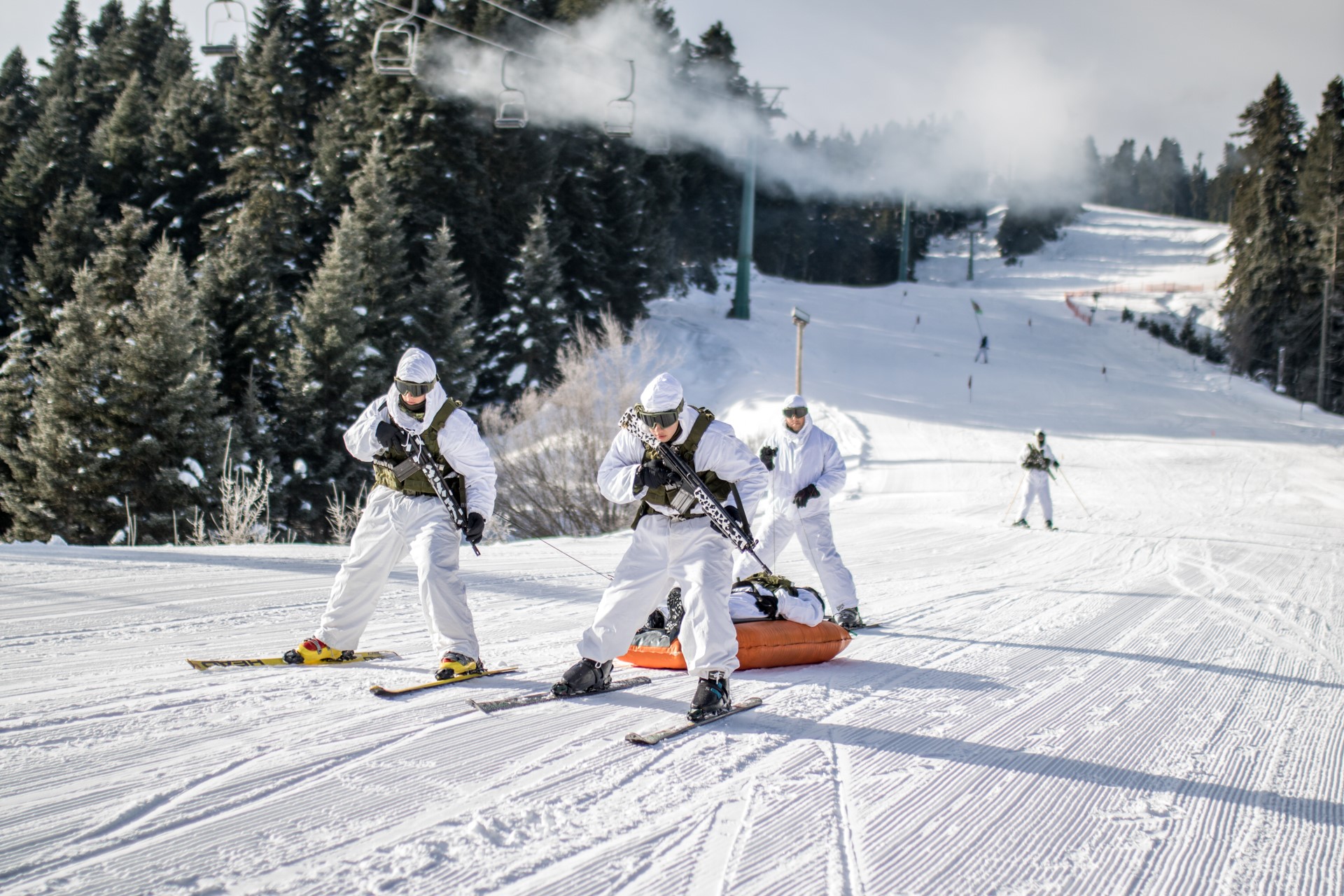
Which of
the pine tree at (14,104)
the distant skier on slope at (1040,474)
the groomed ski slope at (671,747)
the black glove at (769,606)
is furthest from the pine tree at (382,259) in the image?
the black glove at (769,606)

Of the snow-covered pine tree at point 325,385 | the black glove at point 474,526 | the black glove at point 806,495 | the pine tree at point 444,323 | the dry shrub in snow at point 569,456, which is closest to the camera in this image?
the black glove at point 474,526

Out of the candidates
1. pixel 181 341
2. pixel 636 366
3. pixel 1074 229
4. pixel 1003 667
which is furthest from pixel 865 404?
pixel 1074 229

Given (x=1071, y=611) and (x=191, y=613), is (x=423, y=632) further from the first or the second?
(x=1071, y=611)

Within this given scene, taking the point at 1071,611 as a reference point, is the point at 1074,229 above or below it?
above

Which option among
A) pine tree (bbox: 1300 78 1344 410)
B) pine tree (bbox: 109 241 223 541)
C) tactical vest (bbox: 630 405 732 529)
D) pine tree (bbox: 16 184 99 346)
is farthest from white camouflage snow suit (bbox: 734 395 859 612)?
pine tree (bbox: 1300 78 1344 410)

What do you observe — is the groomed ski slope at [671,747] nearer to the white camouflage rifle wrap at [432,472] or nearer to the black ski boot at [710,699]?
the black ski boot at [710,699]

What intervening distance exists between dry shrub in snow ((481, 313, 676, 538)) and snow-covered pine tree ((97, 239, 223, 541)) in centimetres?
668

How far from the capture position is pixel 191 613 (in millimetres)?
7121

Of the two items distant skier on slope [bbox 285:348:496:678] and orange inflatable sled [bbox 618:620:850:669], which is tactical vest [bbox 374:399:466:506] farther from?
orange inflatable sled [bbox 618:620:850:669]

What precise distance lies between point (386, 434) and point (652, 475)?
1.68 metres

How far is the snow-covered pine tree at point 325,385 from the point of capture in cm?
2652

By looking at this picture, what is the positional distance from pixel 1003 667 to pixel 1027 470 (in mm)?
12183

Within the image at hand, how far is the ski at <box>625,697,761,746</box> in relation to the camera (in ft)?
14.5

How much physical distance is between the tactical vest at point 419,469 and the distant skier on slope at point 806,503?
9.78 feet
